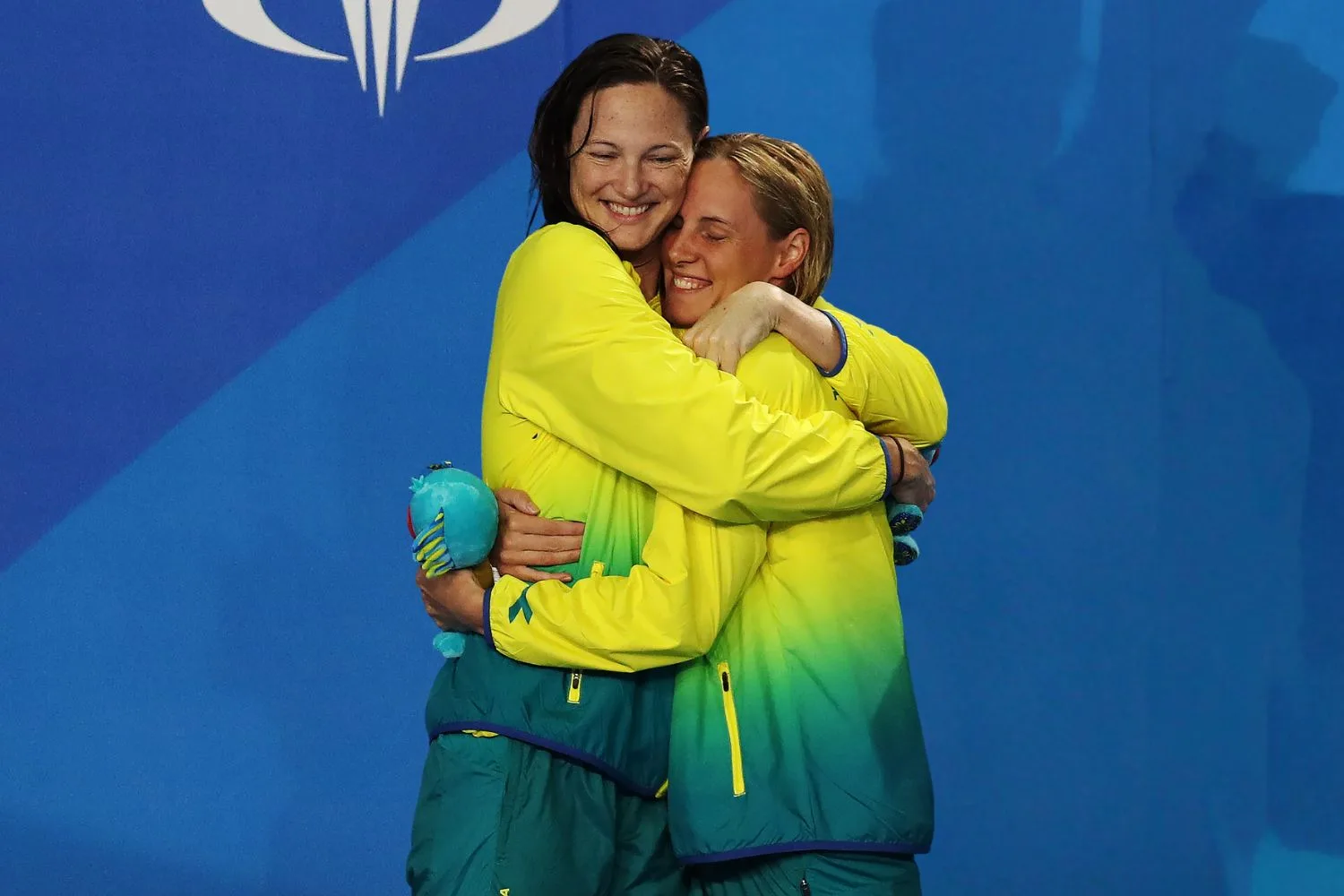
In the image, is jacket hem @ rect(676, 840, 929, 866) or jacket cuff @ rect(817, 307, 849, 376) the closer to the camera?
A: jacket hem @ rect(676, 840, 929, 866)

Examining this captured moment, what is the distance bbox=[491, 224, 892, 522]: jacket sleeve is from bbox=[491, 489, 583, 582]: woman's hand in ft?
0.34

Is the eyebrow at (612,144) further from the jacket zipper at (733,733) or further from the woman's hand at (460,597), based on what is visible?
the jacket zipper at (733,733)

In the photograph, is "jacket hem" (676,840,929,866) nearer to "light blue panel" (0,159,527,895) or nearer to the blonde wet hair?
the blonde wet hair

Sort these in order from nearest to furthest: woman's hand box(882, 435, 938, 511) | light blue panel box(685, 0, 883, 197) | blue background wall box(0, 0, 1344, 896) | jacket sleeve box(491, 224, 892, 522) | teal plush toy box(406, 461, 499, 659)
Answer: jacket sleeve box(491, 224, 892, 522) < teal plush toy box(406, 461, 499, 659) < woman's hand box(882, 435, 938, 511) < blue background wall box(0, 0, 1344, 896) < light blue panel box(685, 0, 883, 197)

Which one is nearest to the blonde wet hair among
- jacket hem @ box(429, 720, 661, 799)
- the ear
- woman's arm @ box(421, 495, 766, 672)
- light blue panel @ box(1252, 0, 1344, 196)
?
the ear

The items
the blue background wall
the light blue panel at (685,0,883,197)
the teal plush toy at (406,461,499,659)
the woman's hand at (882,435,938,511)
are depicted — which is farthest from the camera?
the light blue panel at (685,0,883,197)

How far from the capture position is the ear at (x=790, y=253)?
2082 millimetres

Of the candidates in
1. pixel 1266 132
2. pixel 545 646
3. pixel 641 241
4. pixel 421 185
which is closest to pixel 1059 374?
pixel 1266 132

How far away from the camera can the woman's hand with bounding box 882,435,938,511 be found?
1991 millimetres

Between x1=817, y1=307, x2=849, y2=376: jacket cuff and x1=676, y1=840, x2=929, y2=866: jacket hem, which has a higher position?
x1=817, y1=307, x2=849, y2=376: jacket cuff

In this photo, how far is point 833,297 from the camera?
343 centimetres

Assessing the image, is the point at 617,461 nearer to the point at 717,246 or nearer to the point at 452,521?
the point at 452,521

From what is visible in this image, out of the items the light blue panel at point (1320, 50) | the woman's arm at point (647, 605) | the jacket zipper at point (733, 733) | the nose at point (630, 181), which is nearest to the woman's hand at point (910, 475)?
the woman's arm at point (647, 605)

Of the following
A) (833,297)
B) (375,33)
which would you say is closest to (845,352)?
(833,297)
